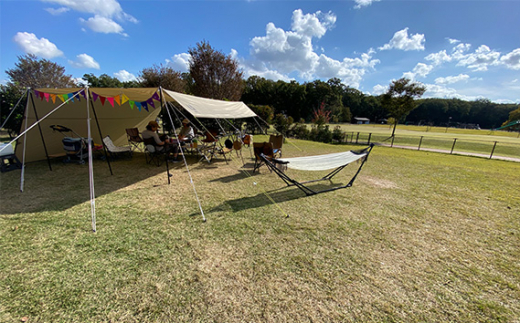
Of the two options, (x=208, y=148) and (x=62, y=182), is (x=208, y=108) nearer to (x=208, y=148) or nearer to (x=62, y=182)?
(x=208, y=148)

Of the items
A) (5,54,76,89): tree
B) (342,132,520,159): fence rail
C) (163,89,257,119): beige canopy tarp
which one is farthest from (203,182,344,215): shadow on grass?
(5,54,76,89): tree

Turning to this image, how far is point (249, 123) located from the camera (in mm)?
16812

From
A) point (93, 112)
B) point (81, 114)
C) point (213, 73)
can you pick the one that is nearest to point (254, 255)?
point (93, 112)

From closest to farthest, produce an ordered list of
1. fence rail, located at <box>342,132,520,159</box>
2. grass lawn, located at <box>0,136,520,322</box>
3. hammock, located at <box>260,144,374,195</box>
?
grass lawn, located at <box>0,136,520,322</box>, hammock, located at <box>260,144,374,195</box>, fence rail, located at <box>342,132,520,159</box>

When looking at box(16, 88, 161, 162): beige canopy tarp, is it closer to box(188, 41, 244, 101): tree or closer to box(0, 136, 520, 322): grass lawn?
box(0, 136, 520, 322): grass lawn

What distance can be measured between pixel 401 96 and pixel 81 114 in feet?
67.4

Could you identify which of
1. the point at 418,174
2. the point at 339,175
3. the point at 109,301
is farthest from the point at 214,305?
the point at 418,174

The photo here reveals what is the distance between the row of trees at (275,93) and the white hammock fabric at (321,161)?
12.1 m

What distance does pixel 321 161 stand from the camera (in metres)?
4.23

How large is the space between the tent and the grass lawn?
1.93 metres

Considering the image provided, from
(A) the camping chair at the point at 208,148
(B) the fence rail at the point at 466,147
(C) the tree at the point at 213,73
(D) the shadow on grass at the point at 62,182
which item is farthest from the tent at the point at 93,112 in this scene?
(B) the fence rail at the point at 466,147

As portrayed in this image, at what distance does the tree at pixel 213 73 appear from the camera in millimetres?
15820

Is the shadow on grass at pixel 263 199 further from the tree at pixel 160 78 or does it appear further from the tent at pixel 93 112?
the tree at pixel 160 78

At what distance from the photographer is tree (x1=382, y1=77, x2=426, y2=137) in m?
15.9
